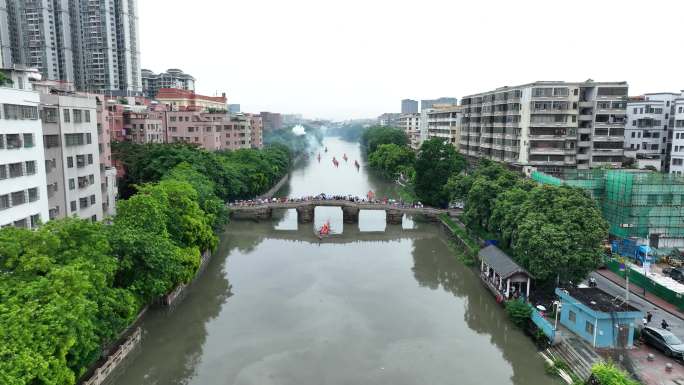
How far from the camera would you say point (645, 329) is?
2200 cm

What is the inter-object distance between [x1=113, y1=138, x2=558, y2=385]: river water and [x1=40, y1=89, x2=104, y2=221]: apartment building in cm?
960

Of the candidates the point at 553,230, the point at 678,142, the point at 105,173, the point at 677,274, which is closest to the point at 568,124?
the point at 678,142

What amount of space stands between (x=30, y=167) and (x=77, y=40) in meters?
97.2

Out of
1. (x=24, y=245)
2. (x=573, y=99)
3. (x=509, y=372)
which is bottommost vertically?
(x=509, y=372)

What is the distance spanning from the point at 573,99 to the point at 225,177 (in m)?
37.0

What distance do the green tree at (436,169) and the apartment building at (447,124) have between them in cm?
2740

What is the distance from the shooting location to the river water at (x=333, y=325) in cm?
2152

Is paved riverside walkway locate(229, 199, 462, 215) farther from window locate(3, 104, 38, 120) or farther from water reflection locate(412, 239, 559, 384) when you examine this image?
window locate(3, 104, 38, 120)

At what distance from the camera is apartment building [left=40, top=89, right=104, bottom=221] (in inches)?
1172

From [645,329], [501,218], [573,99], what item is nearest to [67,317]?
[645,329]

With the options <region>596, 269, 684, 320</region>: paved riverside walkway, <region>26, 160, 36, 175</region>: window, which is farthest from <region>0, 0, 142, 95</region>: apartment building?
<region>596, 269, 684, 320</region>: paved riverside walkway

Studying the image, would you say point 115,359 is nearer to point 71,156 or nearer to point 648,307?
point 71,156

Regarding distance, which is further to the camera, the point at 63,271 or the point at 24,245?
the point at 24,245

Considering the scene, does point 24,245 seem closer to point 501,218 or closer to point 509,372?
point 509,372
